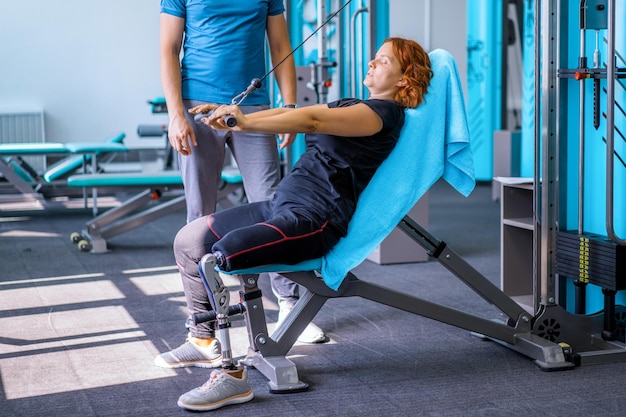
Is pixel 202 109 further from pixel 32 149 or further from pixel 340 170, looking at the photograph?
pixel 32 149

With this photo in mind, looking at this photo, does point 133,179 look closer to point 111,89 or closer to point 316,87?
point 316,87

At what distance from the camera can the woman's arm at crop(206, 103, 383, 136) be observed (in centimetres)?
202

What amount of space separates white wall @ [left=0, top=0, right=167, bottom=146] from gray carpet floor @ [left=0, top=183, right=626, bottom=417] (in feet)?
14.7

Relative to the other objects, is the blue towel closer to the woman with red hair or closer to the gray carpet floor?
the woman with red hair

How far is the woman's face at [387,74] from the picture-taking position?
7.93 feet

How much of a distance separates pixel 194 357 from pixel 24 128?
21.2 feet

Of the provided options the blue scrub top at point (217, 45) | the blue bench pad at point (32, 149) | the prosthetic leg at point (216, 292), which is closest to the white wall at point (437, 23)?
the blue bench pad at point (32, 149)

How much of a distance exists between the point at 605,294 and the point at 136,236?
356 centimetres

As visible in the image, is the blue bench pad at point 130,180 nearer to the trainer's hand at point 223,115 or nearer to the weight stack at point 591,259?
the weight stack at point 591,259

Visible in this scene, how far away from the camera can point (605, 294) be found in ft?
8.61

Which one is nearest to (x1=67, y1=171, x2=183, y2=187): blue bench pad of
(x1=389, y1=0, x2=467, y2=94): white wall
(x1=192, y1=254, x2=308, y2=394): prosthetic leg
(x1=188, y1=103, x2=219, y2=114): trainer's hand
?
(x1=192, y1=254, x2=308, y2=394): prosthetic leg

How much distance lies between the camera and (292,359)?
104 inches

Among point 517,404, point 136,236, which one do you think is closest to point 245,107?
point 517,404

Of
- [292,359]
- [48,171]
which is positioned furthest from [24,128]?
[292,359]
